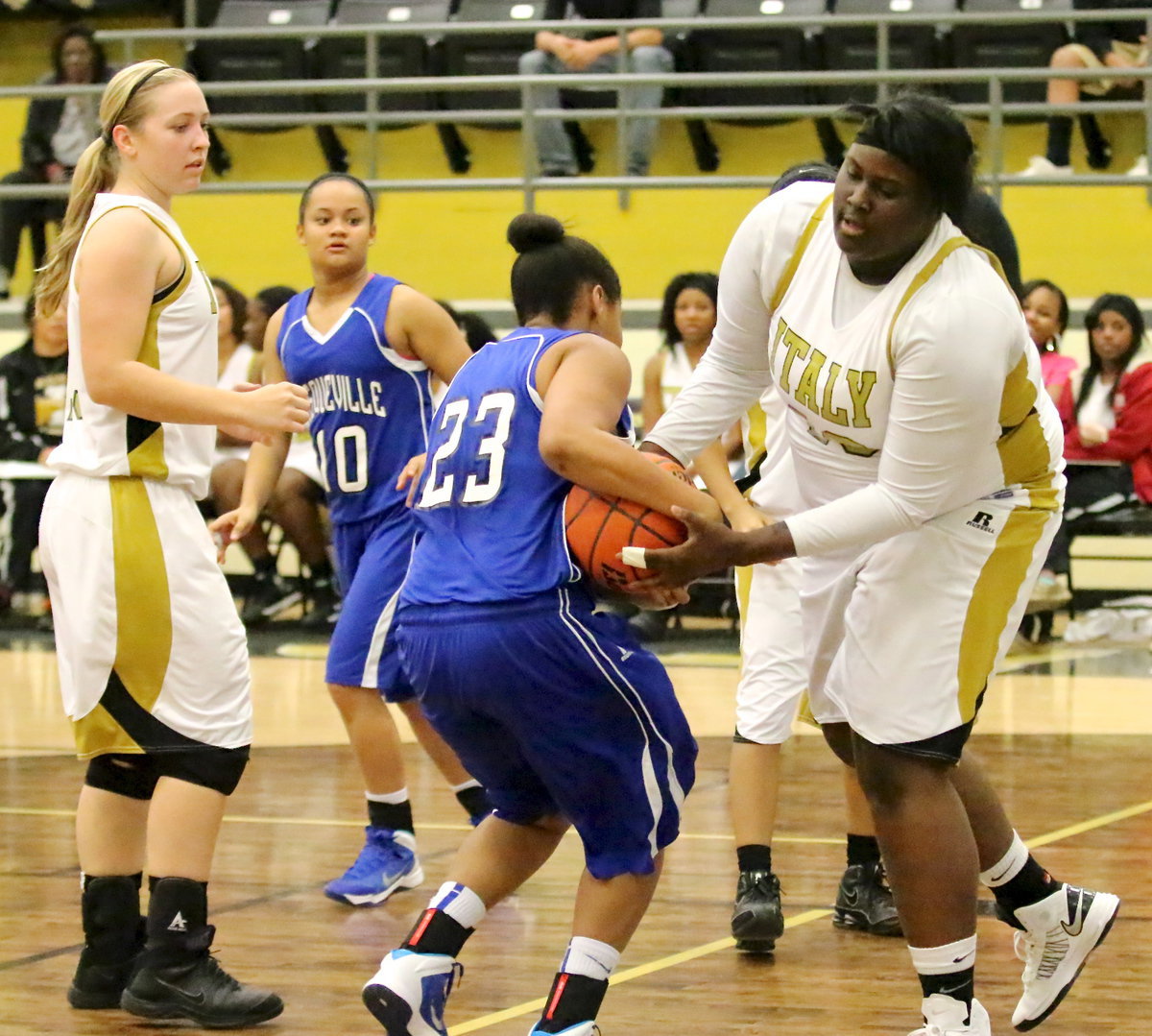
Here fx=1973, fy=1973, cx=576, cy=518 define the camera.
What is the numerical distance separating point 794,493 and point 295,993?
5.23 ft

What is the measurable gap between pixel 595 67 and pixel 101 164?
323 inches

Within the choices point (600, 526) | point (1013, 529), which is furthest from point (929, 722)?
point (600, 526)

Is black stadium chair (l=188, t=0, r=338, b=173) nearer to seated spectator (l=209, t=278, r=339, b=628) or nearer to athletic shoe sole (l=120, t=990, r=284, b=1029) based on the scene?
seated spectator (l=209, t=278, r=339, b=628)

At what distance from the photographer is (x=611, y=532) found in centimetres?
324

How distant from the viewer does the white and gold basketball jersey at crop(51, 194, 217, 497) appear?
3.70m

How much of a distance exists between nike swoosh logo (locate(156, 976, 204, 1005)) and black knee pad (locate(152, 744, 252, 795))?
37 centimetres

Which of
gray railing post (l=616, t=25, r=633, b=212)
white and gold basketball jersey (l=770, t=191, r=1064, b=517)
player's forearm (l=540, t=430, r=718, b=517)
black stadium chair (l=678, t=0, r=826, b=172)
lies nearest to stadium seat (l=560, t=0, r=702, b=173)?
black stadium chair (l=678, t=0, r=826, b=172)

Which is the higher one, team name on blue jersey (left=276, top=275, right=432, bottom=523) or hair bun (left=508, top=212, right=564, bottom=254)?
hair bun (left=508, top=212, right=564, bottom=254)

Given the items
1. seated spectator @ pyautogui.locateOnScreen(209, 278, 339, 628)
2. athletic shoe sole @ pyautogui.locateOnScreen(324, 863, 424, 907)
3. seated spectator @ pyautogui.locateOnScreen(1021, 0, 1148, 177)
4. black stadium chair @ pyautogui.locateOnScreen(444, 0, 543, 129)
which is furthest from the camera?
black stadium chair @ pyautogui.locateOnScreen(444, 0, 543, 129)

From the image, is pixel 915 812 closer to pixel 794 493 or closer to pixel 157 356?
pixel 794 493

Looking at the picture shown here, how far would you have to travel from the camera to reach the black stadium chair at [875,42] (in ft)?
37.1

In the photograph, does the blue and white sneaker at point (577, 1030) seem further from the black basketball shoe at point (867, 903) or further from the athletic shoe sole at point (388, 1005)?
the black basketball shoe at point (867, 903)

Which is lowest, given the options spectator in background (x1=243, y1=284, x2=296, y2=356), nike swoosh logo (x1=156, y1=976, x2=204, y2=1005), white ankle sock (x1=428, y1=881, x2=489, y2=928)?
nike swoosh logo (x1=156, y1=976, x2=204, y2=1005)

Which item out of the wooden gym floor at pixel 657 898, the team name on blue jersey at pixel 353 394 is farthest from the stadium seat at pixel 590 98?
the team name on blue jersey at pixel 353 394
